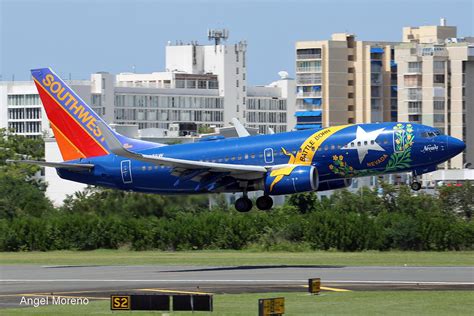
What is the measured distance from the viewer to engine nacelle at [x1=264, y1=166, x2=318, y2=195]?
216ft

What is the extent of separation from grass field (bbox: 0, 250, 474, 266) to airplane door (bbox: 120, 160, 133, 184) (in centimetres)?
443

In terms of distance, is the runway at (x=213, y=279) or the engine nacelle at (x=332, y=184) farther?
the engine nacelle at (x=332, y=184)

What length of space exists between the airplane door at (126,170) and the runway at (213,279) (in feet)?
22.7

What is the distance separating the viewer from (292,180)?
6600 centimetres

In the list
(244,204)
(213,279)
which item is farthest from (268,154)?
(213,279)

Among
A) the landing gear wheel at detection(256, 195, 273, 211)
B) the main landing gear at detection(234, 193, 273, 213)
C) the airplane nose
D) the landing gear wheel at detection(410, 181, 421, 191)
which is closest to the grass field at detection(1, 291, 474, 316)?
the landing gear wheel at detection(410, 181, 421, 191)

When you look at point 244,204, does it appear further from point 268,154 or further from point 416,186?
point 416,186

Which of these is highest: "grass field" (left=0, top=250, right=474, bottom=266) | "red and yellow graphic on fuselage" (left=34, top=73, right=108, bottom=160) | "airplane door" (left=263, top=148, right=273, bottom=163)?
"red and yellow graphic on fuselage" (left=34, top=73, right=108, bottom=160)

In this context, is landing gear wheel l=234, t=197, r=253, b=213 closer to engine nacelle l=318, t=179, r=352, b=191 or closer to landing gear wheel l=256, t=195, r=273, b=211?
landing gear wheel l=256, t=195, r=273, b=211

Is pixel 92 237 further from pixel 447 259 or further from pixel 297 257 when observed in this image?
pixel 447 259

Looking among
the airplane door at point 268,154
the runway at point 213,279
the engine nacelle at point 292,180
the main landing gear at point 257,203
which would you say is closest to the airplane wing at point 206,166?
the airplane door at point 268,154

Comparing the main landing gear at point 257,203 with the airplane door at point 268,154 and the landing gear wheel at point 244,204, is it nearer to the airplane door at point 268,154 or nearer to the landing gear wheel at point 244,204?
the landing gear wheel at point 244,204

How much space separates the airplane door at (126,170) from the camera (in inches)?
2827

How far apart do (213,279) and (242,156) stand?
575 inches
